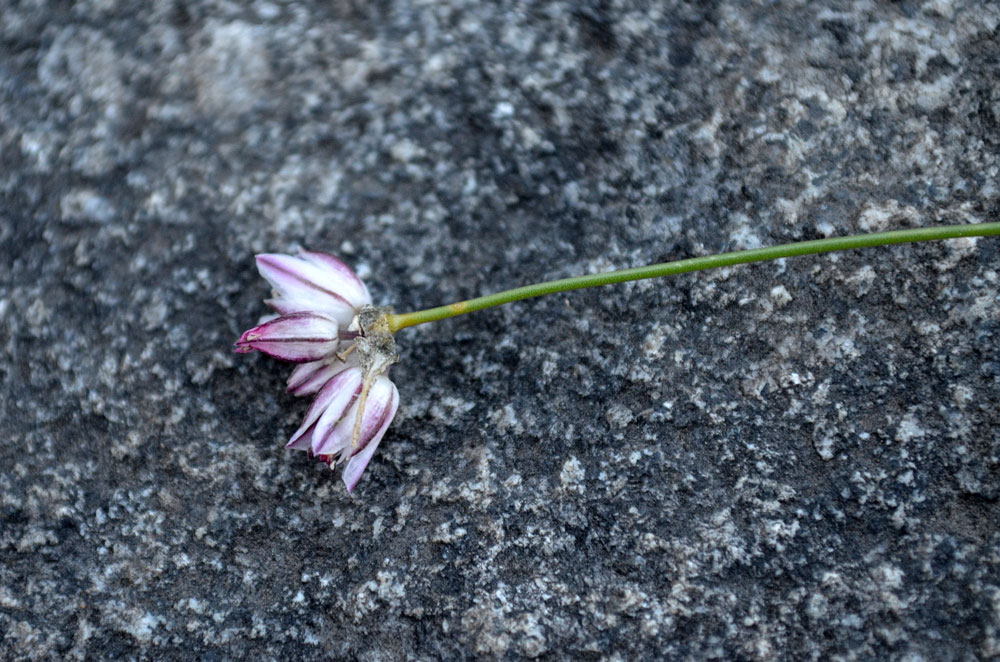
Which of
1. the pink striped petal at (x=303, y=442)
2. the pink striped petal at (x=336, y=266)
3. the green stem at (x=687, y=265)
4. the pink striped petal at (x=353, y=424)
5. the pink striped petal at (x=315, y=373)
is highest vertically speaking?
the green stem at (x=687, y=265)

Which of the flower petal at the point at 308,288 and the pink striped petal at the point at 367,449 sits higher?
the flower petal at the point at 308,288

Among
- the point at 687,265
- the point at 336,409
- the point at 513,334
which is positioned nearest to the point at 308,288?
the point at 336,409

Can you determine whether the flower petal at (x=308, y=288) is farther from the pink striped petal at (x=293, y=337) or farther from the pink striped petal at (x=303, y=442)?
the pink striped petal at (x=303, y=442)

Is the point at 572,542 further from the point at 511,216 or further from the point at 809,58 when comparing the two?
the point at 809,58

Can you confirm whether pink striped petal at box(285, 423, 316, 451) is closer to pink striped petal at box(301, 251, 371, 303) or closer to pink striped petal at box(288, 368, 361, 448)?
pink striped petal at box(288, 368, 361, 448)

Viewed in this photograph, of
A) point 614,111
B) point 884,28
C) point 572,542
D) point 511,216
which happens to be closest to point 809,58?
point 884,28

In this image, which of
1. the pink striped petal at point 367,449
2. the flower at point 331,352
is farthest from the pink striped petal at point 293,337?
the pink striped petal at point 367,449
